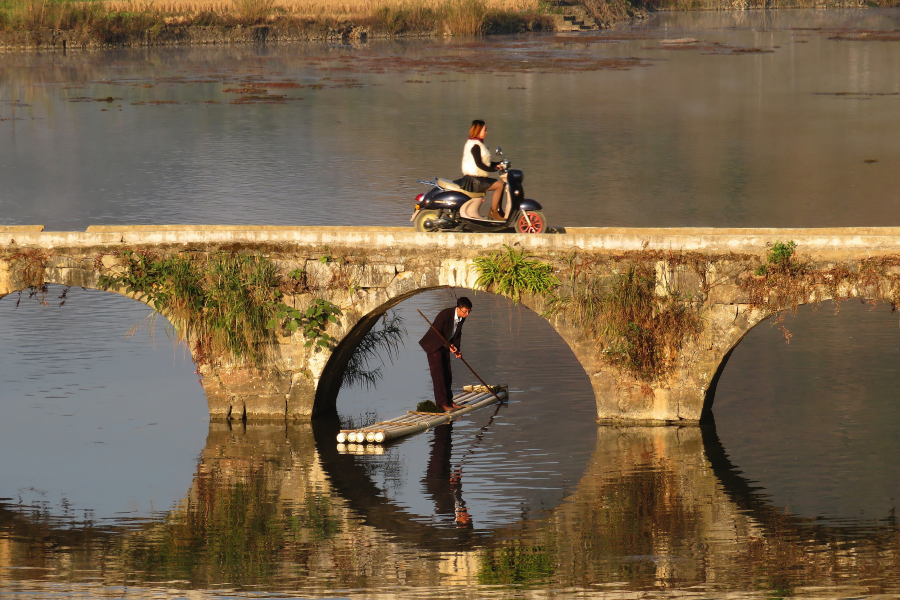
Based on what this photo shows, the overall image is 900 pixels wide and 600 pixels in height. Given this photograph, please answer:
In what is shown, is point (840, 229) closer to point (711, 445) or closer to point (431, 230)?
point (711, 445)

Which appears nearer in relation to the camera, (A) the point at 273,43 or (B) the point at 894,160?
(B) the point at 894,160

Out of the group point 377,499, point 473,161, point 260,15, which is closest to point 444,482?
point 377,499

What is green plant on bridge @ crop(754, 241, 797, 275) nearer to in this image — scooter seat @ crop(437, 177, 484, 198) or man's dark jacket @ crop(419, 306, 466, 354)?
scooter seat @ crop(437, 177, 484, 198)

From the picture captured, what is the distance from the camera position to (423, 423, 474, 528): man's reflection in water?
14.0 metres

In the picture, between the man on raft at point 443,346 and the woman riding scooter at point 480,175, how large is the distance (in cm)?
152

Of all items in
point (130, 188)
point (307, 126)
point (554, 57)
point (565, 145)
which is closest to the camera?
point (130, 188)

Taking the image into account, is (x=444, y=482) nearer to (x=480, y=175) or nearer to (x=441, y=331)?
(x=441, y=331)

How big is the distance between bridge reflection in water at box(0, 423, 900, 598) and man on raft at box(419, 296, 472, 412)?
1.49 meters

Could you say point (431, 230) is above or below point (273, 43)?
below

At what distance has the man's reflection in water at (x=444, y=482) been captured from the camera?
46.1 ft

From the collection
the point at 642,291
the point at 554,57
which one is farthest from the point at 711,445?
the point at 554,57

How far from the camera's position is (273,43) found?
66188mm

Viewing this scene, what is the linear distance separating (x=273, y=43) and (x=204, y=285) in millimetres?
52577

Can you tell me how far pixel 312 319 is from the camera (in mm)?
15562
